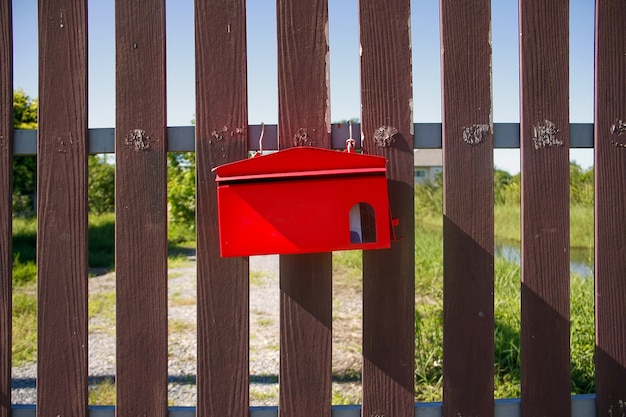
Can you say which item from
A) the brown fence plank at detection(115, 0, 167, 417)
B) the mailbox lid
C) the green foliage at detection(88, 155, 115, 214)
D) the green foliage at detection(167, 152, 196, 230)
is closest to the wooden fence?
the brown fence plank at detection(115, 0, 167, 417)

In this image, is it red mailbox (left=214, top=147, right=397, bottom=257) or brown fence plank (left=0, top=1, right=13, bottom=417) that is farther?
brown fence plank (left=0, top=1, right=13, bottom=417)

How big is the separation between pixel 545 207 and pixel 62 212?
1.46m

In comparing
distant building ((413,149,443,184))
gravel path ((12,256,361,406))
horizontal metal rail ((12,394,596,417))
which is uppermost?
distant building ((413,149,443,184))

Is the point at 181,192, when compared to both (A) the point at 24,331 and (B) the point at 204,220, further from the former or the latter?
(B) the point at 204,220

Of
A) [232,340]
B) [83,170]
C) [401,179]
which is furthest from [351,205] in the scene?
[83,170]

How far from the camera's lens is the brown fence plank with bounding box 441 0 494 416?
138cm

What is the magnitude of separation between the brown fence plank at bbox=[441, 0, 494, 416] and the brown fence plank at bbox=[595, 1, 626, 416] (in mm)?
348

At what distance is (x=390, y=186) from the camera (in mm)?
1387

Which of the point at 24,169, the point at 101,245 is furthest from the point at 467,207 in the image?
the point at 24,169

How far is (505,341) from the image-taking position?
2852 millimetres

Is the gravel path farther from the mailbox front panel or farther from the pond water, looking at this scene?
the pond water

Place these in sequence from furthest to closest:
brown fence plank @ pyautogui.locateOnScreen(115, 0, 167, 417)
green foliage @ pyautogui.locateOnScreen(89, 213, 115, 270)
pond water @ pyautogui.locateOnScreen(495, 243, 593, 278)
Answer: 1. green foliage @ pyautogui.locateOnScreen(89, 213, 115, 270)
2. pond water @ pyautogui.locateOnScreen(495, 243, 593, 278)
3. brown fence plank @ pyautogui.locateOnScreen(115, 0, 167, 417)

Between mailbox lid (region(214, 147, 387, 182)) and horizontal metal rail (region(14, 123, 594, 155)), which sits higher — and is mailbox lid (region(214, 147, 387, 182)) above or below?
below

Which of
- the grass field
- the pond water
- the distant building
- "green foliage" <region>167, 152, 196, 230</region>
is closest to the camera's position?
the grass field
